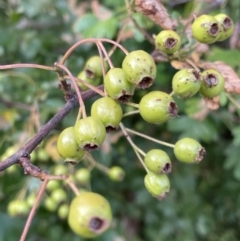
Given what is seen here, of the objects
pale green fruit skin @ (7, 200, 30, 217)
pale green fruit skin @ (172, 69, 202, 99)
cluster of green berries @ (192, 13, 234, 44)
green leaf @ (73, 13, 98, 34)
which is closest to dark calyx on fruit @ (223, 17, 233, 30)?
cluster of green berries @ (192, 13, 234, 44)

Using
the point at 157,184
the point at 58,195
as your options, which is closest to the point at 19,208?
the point at 58,195

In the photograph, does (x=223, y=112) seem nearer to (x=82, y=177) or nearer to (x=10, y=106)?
(x=82, y=177)

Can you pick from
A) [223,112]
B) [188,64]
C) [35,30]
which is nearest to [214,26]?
[188,64]

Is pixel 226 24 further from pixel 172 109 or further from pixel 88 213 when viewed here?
pixel 88 213

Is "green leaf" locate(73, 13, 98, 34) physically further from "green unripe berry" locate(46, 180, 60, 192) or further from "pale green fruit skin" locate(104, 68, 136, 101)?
"pale green fruit skin" locate(104, 68, 136, 101)

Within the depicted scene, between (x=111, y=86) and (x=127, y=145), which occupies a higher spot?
(x=111, y=86)
